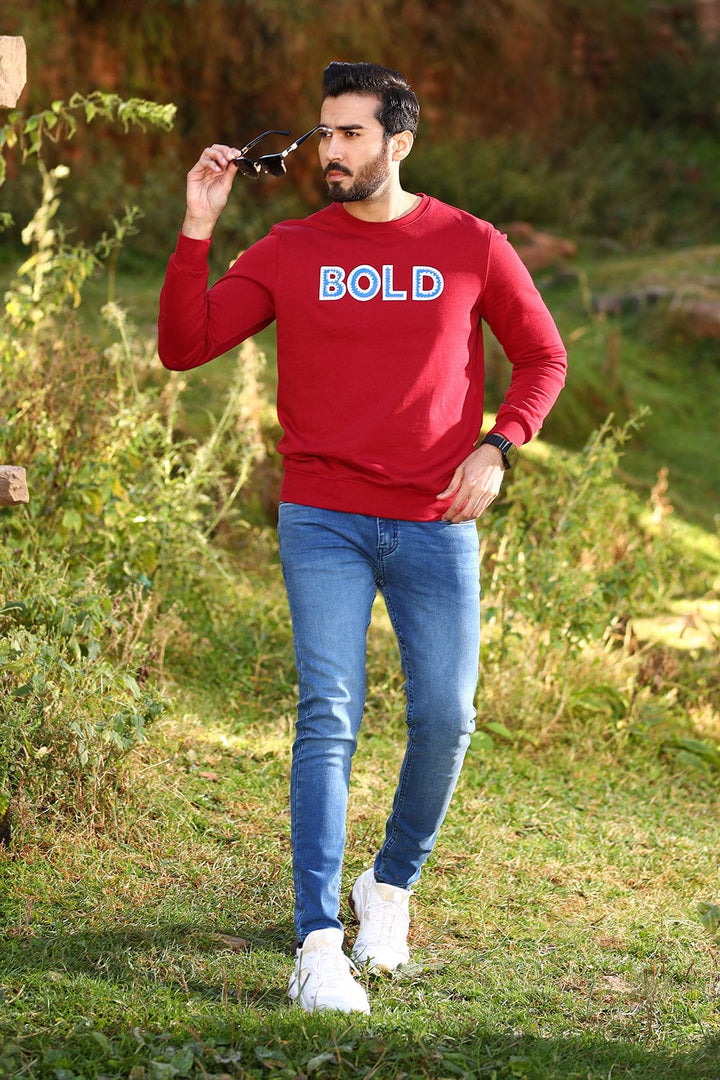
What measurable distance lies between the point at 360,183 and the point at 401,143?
0.20 metres

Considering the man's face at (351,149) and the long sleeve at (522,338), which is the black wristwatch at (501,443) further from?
the man's face at (351,149)

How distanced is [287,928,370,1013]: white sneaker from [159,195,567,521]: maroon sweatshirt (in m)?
0.99

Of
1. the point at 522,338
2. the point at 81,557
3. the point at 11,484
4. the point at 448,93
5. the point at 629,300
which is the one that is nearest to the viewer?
the point at 11,484

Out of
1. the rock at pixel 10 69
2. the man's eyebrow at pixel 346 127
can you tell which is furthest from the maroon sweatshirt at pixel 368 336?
the rock at pixel 10 69

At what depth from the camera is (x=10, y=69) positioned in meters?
3.19

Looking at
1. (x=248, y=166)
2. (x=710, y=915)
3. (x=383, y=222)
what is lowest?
(x=710, y=915)

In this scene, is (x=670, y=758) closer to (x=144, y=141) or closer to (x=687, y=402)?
(x=687, y=402)

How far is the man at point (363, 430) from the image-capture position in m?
2.97

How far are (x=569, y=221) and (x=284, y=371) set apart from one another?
10.8 metres

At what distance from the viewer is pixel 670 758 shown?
4.88 meters

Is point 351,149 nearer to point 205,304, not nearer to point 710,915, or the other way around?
point 205,304

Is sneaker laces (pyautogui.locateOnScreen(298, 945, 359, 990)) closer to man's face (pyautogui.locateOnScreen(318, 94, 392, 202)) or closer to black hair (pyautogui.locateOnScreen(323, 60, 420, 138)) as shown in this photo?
man's face (pyautogui.locateOnScreen(318, 94, 392, 202))

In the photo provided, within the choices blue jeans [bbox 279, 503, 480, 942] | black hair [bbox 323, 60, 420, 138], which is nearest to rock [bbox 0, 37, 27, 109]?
black hair [bbox 323, 60, 420, 138]

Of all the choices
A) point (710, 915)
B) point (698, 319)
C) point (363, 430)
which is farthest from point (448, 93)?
point (710, 915)
